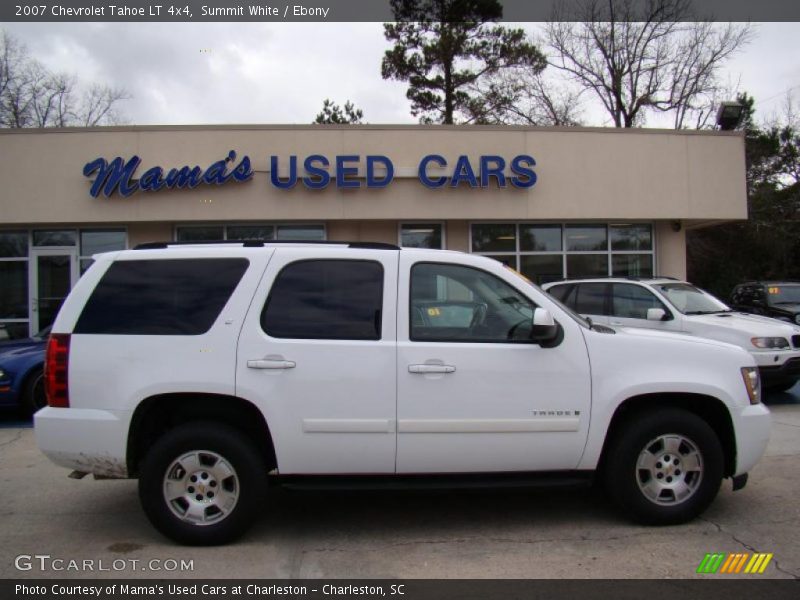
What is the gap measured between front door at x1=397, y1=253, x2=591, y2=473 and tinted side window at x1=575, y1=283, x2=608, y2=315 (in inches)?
233

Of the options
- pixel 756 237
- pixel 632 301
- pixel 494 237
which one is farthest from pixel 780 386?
pixel 756 237

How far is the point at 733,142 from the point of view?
47.6ft

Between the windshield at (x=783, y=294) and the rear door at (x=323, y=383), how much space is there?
13494 mm

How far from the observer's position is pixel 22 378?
316 inches

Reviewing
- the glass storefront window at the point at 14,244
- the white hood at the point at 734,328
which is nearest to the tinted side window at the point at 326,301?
the white hood at the point at 734,328

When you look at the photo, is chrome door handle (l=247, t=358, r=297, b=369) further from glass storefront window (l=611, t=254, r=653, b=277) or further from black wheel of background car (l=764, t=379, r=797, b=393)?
glass storefront window (l=611, t=254, r=653, b=277)

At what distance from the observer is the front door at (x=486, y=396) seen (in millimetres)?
3947

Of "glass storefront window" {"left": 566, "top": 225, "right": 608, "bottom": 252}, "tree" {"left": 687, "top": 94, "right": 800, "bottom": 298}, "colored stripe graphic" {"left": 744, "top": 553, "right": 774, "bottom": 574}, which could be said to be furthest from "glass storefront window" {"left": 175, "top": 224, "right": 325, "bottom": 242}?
"tree" {"left": 687, "top": 94, "right": 800, "bottom": 298}

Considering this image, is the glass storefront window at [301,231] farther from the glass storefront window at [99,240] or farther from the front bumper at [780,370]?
the front bumper at [780,370]

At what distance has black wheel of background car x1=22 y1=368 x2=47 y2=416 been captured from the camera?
26.5 ft

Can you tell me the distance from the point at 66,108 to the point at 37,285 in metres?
24.4

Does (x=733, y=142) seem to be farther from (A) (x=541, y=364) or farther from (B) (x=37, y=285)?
(B) (x=37, y=285)

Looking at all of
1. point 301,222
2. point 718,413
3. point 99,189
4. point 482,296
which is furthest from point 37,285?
point 718,413

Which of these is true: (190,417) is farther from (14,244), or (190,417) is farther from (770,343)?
(14,244)
